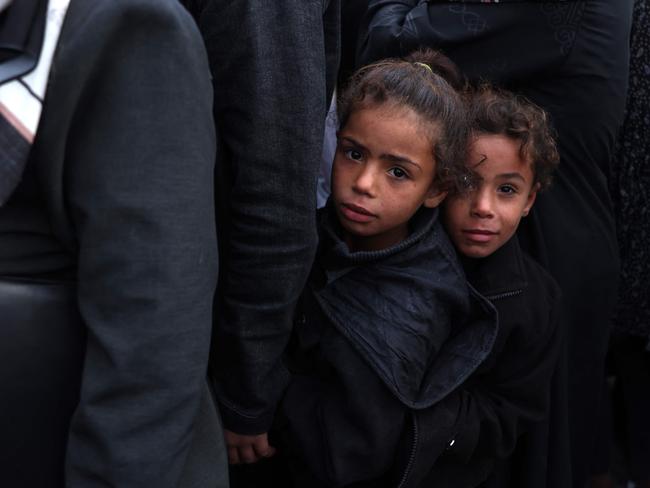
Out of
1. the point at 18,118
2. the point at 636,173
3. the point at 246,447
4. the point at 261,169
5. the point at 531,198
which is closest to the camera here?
the point at 18,118

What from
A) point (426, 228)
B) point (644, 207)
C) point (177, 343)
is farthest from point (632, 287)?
point (177, 343)

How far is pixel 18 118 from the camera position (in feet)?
3.36

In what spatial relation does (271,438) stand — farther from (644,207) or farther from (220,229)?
(644,207)

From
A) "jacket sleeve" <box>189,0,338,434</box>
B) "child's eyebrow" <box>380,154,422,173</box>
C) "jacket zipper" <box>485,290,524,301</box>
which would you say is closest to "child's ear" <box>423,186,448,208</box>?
"child's eyebrow" <box>380,154,422,173</box>

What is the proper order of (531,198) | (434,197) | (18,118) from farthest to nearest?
1. (531,198)
2. (434,197)
3. (18,118)

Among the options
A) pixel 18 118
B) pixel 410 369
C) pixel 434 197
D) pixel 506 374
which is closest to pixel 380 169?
pixel 434 197

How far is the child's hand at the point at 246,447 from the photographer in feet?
5.20

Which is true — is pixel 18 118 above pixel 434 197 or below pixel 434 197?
above

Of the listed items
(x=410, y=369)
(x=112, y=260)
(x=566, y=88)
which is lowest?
(x=410, y=369)

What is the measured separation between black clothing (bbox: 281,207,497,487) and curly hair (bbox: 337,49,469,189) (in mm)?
132

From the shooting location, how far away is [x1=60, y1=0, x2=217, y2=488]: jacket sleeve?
41.3 inches

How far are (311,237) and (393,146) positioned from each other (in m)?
0.30

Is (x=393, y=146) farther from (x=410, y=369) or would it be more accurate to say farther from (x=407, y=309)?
(x=410, y=369)

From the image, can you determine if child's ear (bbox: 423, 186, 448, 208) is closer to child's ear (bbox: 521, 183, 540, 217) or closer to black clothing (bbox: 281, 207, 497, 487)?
black clothing (bbox: 281, 207, 497, 487)
